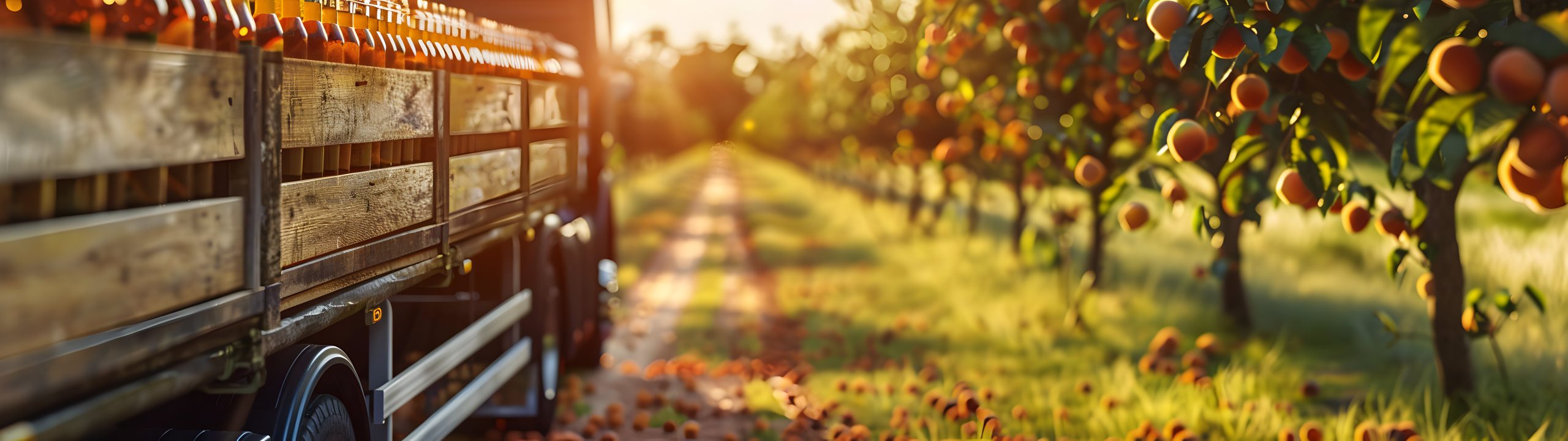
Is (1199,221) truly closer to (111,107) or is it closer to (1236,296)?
(111,107)

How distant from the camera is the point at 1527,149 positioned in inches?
81.5

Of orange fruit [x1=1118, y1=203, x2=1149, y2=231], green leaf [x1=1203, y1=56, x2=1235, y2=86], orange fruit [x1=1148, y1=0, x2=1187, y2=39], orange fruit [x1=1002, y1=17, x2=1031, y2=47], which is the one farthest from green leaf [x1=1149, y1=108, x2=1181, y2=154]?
orange fruit [x1=1002, y1=17, x2=1031, y2=47]

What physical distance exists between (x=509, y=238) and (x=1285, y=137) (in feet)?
9.82

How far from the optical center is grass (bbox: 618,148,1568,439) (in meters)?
5.15

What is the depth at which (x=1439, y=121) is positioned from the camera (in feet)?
7.31

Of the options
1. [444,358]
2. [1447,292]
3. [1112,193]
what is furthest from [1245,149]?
[444,358]

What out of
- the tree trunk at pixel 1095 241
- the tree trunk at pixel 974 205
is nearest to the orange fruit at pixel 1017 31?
the tree trunk at pixel 1095 241

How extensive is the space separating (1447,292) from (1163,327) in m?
3.09

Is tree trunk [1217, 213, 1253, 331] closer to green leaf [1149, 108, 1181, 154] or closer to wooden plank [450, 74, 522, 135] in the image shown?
green leaf [1149, 108, 1181, 154]

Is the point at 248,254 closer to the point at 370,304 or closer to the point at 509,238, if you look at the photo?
the point at 370,304

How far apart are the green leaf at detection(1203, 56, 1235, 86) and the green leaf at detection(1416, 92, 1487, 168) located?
0.59 m

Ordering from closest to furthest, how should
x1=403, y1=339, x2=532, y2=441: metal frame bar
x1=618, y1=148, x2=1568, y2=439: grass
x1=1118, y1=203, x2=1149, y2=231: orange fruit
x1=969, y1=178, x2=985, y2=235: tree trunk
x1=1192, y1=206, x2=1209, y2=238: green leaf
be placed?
1. x1=1192, y1=206, x2=1209, y2=238: green leaf
2. x1=403, y1=339, x2=532, y2=441: metal frame bar
3. x1=1118, y1=203, x2=1149, y2=231: orange fruit
4. x1=618, y1=148, x2=1568, y2=439: grass
5. x1=969, y1=178, x2=985, y2=235: tree trunk

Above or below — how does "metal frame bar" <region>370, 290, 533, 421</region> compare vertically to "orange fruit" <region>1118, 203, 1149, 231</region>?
below

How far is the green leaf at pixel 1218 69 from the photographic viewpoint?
2857 mm
